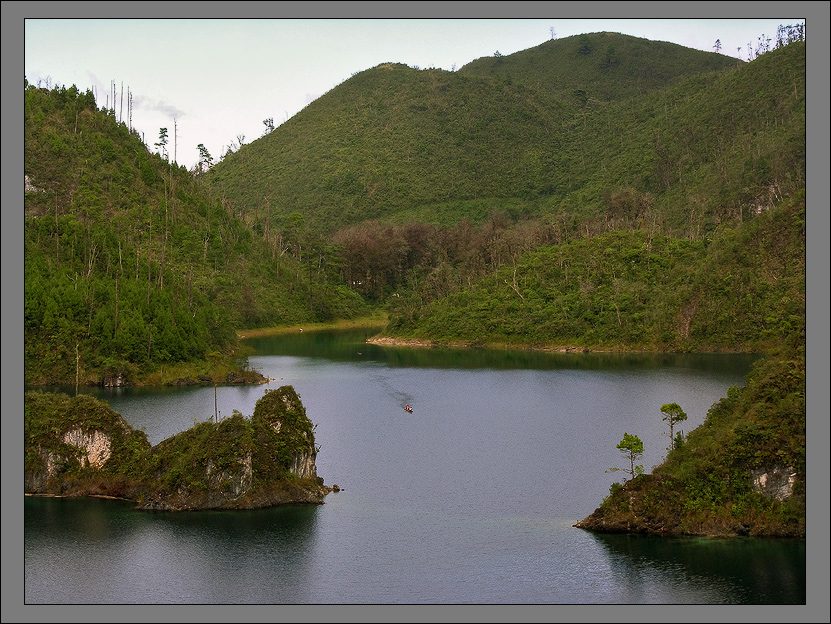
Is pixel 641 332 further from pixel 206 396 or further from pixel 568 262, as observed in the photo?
pixel 206 396

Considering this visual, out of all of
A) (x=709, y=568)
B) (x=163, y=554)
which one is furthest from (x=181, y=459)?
(x=709, y=568)

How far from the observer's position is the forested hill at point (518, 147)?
124 metres

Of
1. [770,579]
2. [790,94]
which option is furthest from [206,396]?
[790,94]

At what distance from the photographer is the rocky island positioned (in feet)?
112

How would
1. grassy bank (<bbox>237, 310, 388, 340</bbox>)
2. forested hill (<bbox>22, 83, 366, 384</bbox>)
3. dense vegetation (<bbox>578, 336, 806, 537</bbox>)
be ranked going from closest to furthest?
dense vegetation (<bbox>578, 336, 806, 537</bbox>)
forested hill (<bbox>22, 83, 366, 384</bbox>)
grassy bank (<bbox>237, 310, 388, 340</bbox>)

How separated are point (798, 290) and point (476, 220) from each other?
79066 mm

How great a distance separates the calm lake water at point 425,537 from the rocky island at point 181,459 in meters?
0.68

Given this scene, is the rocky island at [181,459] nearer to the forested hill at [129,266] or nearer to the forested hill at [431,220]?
the forested hill at [431,220]

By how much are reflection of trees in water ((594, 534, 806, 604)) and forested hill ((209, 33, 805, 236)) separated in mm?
82470

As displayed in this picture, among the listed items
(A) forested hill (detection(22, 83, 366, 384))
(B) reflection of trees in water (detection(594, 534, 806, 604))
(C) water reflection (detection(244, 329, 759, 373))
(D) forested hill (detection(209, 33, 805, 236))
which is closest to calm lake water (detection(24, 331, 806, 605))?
(B) reflection of trees in water (detection(594, 534, 806, 604))

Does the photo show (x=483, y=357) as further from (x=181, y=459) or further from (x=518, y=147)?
(x=518, y=147)

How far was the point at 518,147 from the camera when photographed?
173625mm

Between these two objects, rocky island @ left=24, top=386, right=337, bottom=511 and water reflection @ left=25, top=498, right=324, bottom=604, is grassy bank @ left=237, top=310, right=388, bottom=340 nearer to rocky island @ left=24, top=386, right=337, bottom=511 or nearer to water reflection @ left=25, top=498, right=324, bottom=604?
rocky island @ left=24, top=386, right=337, bottom=511

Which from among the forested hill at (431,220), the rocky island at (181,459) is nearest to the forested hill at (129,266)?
the forested hill at (431,220)
